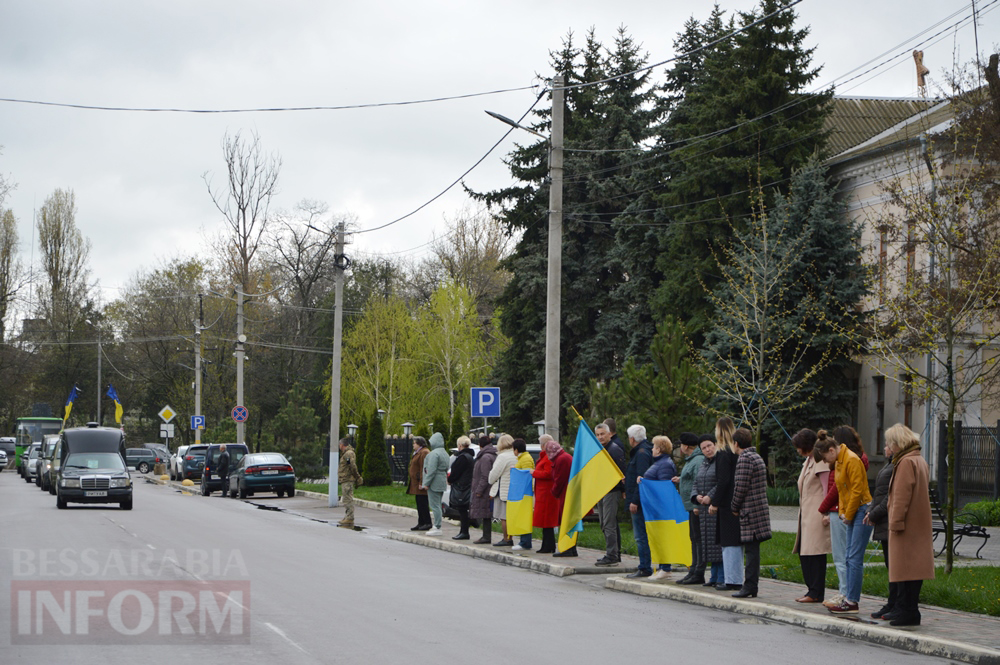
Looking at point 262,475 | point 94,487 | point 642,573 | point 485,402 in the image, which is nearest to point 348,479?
point 485,402

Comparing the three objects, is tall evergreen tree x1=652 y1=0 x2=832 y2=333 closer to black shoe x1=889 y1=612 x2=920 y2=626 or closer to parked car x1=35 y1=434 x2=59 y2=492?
parked car x1=35 y1=434 x2=59 y2=492

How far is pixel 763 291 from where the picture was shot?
3222cm

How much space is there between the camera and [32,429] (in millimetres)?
75125

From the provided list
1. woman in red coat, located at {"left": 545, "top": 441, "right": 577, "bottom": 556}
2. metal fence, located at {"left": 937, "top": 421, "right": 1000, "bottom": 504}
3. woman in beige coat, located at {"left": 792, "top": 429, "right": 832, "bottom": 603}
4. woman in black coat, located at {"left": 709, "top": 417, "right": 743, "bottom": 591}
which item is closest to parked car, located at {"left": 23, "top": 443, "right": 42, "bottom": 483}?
metal fence, located at {"left": 937, "top": 421, "right": 1000, "bottom": 504}

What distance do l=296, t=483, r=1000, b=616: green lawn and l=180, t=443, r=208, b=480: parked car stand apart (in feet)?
109

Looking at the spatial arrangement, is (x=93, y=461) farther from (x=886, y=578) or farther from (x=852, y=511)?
(x=852, y=511)

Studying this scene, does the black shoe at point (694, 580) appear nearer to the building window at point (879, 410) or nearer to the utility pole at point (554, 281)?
the utility pole at point (554, 281)

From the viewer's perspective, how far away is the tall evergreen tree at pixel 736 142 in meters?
39.2

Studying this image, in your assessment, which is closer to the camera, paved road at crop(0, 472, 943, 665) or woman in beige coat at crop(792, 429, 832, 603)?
paved road at crop(0, 472, 943, 665)

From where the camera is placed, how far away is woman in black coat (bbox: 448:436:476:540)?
21219 mm

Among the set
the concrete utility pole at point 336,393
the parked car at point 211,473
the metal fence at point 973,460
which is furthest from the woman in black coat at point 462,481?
the parked car at point 211,473

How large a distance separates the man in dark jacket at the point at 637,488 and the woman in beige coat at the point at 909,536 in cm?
475

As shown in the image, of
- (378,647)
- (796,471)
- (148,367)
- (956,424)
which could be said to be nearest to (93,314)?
(148,367)

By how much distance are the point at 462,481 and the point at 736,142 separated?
22341 mm
